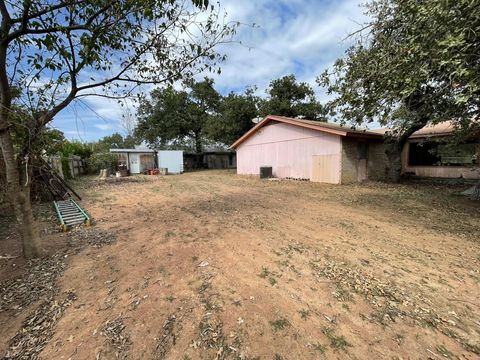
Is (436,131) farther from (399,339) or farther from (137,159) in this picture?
(137,159)

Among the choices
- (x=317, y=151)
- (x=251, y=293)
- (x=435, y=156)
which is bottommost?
(x=251, y=293)

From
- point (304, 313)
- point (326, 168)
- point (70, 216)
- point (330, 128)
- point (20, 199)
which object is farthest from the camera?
point (326, 168)

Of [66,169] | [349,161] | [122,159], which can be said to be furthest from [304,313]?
[122,159]

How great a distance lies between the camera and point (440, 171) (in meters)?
12.9

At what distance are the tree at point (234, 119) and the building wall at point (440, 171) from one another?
12.4 metres

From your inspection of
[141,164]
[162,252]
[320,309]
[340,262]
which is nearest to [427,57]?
[340,262]

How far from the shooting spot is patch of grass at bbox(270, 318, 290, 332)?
2.26 metres

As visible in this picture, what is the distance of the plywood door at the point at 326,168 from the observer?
468 inches

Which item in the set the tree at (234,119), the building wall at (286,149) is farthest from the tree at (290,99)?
the building wall at (286,149)

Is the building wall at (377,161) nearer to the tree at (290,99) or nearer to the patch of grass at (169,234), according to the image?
the tree at (290,99)

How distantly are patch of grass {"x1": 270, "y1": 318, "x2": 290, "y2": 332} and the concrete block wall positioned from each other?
418 inches

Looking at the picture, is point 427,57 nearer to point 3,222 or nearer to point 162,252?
point 162,252

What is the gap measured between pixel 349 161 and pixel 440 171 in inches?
212

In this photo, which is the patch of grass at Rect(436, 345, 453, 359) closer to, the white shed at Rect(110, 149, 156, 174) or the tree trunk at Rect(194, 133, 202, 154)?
the white shed at Rect(110, 149, 156, 174)
